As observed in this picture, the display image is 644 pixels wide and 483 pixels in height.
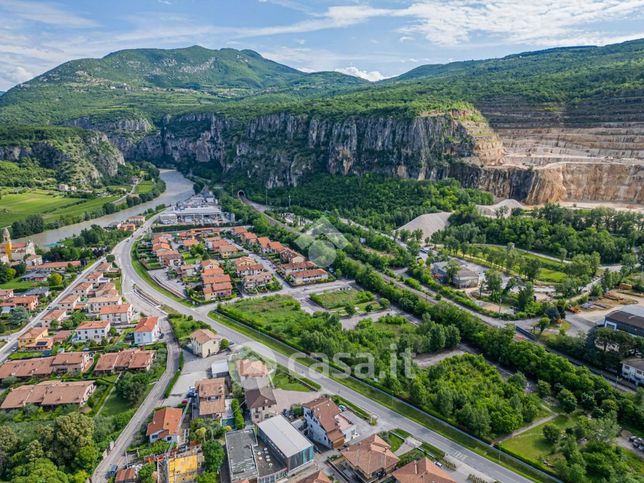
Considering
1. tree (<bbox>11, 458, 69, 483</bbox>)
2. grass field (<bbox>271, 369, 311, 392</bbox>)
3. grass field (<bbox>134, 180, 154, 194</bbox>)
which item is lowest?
grass field (<bbox>271, 369, 311, 392</bbox>)

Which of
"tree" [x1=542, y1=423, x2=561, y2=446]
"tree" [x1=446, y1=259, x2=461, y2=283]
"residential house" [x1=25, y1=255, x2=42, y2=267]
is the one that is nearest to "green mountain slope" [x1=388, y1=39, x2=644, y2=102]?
"tree" [x1=446, y1=259, x2=461, y2=283]

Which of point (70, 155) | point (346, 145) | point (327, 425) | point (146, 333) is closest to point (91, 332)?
point (146, 333)

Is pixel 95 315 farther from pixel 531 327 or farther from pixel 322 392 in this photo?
pixel 531 327

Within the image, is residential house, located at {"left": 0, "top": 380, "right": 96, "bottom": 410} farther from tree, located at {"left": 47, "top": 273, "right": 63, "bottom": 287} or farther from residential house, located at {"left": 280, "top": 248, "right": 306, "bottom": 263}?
residential house, located at {"left": 280, "top": 248, "right": 306, "bottom": 263}

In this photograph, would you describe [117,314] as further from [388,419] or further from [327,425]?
[388,419]

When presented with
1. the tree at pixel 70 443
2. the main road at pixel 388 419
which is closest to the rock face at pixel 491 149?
the main road at pixel 388 419

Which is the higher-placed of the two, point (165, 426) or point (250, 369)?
point (250, 369)

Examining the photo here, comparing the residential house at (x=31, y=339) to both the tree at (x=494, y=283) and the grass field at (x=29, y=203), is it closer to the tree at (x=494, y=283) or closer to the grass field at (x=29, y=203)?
the tree at (x=494, y=283)
